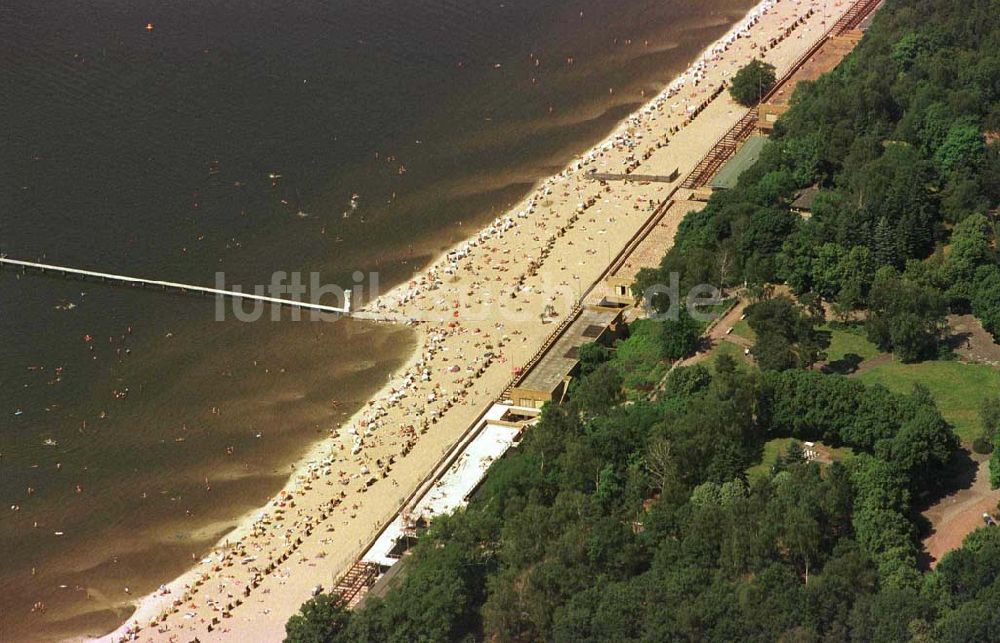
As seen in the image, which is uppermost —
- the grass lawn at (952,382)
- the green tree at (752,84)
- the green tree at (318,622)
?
the green tree at (752,84)

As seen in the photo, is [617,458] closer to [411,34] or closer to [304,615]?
[304,615]

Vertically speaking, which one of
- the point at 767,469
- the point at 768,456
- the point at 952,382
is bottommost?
the point at 767,469

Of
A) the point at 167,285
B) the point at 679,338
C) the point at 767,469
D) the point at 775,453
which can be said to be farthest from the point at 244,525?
the point at 775,453

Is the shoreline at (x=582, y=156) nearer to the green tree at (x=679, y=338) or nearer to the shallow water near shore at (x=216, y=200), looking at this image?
the shallow water near shore at (x=216, y=200)

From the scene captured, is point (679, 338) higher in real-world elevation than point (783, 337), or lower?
higher

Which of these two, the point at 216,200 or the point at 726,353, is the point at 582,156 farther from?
the point at 726,353

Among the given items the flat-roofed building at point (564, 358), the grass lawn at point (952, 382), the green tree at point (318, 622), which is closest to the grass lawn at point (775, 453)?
the grass lawn at point (952, 382)
